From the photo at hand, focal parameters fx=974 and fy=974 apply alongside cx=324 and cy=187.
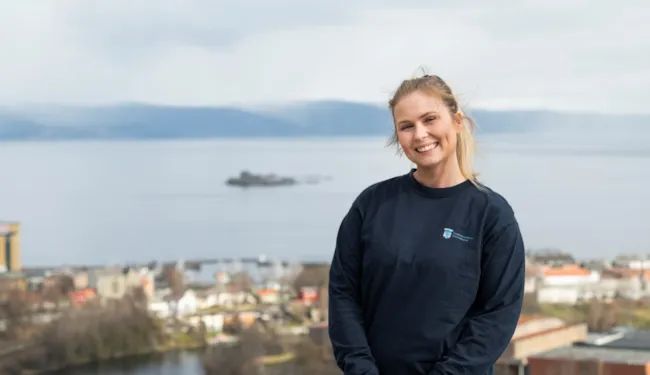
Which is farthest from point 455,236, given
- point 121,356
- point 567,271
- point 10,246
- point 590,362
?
point 10,246

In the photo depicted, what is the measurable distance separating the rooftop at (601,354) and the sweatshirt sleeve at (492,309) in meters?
1.50

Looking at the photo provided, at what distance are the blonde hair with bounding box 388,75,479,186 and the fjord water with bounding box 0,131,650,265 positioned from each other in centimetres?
270

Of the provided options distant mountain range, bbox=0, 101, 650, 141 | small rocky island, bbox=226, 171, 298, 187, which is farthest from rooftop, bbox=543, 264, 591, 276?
small rocky island, bbox=226, 171, 298, 187

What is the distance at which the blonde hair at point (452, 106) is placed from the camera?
3.06 feet

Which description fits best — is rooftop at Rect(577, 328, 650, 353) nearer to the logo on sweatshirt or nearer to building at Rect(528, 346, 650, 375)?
building at Rect(528, 346, 650, 375)

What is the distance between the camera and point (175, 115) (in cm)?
414

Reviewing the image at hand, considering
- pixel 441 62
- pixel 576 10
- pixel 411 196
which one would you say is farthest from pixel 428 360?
pixel 576 10

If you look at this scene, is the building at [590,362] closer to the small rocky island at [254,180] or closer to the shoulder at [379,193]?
the shoulder at [379,193]

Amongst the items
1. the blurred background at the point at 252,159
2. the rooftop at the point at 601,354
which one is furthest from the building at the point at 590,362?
the blurred background at the point at 252,159

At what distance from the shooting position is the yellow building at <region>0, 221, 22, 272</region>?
3895mm

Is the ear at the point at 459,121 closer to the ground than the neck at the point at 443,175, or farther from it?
farther from it

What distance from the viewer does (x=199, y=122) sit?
4.11 m

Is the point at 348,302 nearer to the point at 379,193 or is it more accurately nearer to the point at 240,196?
the point at 379,193

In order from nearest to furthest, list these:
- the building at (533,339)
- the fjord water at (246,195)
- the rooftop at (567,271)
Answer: the building at (533,339) < the rooftop at (567,271) < the fjord water at (246,195)
